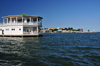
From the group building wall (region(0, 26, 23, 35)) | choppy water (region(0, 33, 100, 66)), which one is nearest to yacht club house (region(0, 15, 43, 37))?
building wall (region(0, 26, 23, 35))

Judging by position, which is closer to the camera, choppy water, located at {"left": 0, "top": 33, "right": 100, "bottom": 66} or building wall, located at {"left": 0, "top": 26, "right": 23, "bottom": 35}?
choppy water, located at {"left": 0, "top": 33, "right": 100, "bottom": 66}

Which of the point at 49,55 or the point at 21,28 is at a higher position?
the point at 21,28

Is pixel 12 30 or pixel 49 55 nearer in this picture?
pixel 49 55

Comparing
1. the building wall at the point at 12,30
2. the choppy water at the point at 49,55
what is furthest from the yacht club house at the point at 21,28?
the choppy water at the point at 49,55

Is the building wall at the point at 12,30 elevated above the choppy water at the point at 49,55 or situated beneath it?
elevated above

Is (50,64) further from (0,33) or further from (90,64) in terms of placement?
(0,33)

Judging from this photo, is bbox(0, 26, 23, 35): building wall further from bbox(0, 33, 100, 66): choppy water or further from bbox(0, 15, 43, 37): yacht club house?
bbox(0, 33, 100, 66): choppy water

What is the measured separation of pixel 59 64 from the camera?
6574mm

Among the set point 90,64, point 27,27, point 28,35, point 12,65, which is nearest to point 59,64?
point 90,64

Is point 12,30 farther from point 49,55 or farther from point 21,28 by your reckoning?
point 49,55

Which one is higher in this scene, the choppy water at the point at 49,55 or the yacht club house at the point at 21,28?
the yacht club house at the point at 21,28

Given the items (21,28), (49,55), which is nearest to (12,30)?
(21,28)

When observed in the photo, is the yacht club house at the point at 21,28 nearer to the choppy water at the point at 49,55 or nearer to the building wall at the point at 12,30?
the building wall at the point at 12,30

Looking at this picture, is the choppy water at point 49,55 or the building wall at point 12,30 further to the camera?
the building wall at point 12,30
